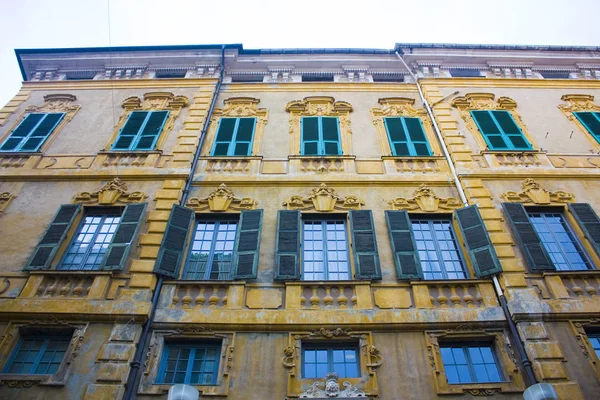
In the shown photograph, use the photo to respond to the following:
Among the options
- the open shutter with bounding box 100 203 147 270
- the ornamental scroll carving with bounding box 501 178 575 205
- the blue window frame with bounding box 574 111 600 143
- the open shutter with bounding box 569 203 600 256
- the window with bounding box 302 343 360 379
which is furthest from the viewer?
the blue window frame with bounding box 574 111 600 143

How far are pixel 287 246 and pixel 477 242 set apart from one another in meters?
3.92

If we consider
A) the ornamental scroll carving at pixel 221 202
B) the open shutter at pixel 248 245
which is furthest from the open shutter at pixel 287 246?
the ornamental scroll carving at pixel 221 202

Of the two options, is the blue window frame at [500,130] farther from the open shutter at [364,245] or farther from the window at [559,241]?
the open shutter at [364,245]

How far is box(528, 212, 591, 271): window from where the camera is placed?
354 inches

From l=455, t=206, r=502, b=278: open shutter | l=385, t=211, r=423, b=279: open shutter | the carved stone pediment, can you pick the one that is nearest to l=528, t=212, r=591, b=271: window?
l=455, t=206, r=502, b=278: open shutter

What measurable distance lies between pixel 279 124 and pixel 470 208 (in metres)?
5.86

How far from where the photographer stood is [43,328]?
25.5 feet

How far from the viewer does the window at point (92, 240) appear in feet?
29.5

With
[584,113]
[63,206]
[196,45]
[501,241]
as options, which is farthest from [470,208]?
[196,45]

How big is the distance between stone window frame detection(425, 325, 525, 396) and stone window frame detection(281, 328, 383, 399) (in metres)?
0.93

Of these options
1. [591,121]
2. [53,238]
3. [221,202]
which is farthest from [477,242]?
[53,238]

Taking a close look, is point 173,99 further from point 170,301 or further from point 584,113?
point 584,113

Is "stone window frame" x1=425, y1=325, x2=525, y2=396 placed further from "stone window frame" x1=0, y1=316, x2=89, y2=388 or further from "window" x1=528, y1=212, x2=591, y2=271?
"stone window frame" x1=0, y1=316, x2=89, y2=388

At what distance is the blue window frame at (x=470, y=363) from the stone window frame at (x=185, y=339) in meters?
3.66
